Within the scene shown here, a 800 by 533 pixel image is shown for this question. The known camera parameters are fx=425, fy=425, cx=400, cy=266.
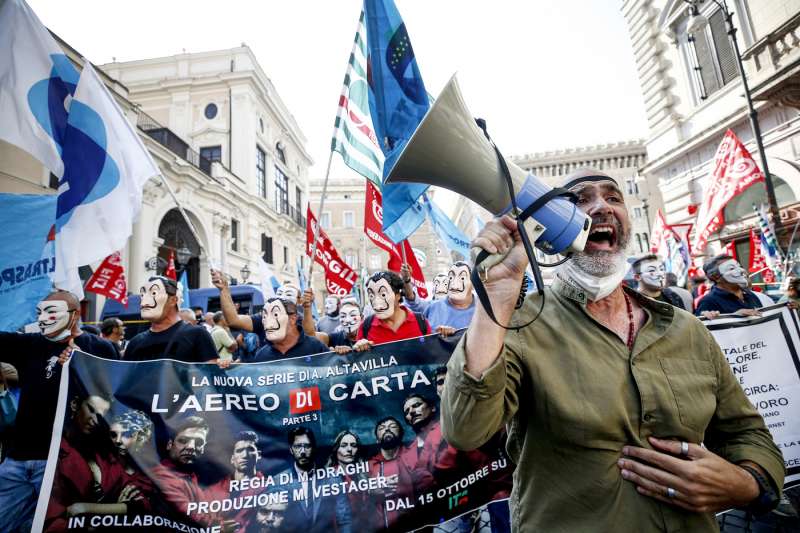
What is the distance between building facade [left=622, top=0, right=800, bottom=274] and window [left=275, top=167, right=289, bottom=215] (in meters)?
22.5

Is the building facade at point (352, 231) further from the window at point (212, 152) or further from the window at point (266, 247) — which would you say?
the window at point (212, 152)

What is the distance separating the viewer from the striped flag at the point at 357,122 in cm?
475

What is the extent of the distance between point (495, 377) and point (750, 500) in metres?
0.94

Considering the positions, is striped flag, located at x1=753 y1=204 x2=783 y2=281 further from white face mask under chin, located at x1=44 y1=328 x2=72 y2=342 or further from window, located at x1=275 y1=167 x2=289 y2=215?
window, located at x1=275 y1=167 x2=289 y2=215

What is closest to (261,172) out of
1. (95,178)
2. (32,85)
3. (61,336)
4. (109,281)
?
(109,281)

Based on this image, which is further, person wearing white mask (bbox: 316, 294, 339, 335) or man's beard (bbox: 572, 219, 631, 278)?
person wearing white mask (bbox: 316, 294, 339, 335)

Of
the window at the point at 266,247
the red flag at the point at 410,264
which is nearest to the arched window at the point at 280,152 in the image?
the window at the point at 266,247

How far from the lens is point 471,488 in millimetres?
2873

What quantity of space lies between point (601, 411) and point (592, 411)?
3 cm

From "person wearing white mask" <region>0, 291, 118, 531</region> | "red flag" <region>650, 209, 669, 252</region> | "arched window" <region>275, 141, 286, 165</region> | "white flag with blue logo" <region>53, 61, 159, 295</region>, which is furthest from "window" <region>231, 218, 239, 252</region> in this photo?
"person wearing white mask" <region>0, 291, 118, 531</region>

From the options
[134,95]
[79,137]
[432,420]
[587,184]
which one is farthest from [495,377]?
[134,95]

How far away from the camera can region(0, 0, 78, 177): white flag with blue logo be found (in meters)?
3.65

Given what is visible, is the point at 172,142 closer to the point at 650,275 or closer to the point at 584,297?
the point at 650,275

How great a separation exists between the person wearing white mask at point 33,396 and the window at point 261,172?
78.2ft
